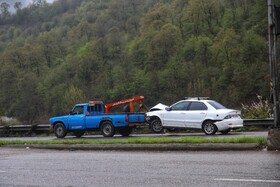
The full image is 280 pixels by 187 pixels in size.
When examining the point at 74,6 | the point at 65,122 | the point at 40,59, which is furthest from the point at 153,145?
the point at 74,6

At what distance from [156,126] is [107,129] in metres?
2.48

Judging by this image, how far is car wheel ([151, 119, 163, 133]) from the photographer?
22891mm

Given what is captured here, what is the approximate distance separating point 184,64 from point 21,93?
39.1 m

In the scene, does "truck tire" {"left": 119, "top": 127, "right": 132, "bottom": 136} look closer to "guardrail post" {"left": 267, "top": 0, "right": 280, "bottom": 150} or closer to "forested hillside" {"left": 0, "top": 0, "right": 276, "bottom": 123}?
"guardrail post" {"left": 267, "top": 0, "right": 280, "bottom": 150}

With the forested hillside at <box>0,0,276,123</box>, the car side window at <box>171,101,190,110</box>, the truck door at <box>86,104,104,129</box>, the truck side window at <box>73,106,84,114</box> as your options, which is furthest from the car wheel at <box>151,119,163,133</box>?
the forested hillside at <box>0,0,276,123</box>

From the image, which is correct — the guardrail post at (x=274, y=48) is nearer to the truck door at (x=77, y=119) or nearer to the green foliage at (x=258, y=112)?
the green foliage at (x=258, y=112)

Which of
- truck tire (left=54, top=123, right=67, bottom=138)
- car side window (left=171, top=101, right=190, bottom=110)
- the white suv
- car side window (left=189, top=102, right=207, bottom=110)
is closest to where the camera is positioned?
the white suv

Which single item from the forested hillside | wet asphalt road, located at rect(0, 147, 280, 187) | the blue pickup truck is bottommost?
wet asphalt road, located at rect(0, 147, 280, 187)

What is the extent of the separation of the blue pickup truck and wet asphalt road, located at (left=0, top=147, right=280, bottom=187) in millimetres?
9384

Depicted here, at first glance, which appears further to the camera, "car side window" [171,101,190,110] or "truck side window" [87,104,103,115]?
"truck side window" [87,104,103,115]

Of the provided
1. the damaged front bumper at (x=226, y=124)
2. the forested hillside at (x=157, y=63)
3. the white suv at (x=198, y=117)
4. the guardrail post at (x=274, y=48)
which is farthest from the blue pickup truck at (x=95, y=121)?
the forested hillside at (x=157, y=63)

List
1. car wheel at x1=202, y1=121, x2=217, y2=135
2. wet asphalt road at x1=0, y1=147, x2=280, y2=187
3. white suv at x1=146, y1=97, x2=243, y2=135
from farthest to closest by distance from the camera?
car wheel at x1=202, y1=121, x2=217, y2=135
white suv at x1=146, y1=97, x2=243, y2=135
wet asphalt road at x1=0, y1=147, x2=280, y2=187

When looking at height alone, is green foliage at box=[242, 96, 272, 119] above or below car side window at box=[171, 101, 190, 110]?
below

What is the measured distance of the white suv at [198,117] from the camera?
66.2ft
